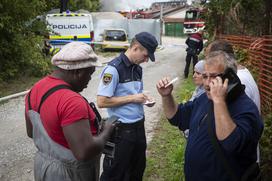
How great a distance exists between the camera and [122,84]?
3.36 m

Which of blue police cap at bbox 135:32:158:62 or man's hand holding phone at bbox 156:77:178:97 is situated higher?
blue police cap at bbox 135:32:158:62

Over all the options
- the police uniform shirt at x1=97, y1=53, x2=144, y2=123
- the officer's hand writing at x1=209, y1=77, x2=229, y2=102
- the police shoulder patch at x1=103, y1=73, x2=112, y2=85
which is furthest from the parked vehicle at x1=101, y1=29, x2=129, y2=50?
the officer's hand writing at x1=209, y1=77, x2=229, y2=102

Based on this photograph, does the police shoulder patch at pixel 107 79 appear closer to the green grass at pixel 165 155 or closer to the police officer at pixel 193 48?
the green grass at pixel 165 155

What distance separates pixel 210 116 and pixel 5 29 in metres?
9.22

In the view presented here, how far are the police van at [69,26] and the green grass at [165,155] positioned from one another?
1067 centimetres

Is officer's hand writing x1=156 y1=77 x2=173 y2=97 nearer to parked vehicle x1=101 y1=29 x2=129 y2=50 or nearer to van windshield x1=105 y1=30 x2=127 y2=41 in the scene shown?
parked vehicle x1=101 y1=29 x2=129 y2=50

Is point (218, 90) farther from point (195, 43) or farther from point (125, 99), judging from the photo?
point (195, 43)

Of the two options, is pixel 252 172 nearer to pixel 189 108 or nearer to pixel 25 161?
pixel 189 108

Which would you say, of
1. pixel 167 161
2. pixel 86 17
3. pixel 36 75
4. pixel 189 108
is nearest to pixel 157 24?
pixel 86 17

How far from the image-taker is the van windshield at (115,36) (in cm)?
2163

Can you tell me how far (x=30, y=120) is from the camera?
254 cm

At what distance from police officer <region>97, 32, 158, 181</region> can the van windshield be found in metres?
18.4

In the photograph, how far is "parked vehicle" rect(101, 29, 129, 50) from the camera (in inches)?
818

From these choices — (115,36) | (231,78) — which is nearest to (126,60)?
(231,78)
